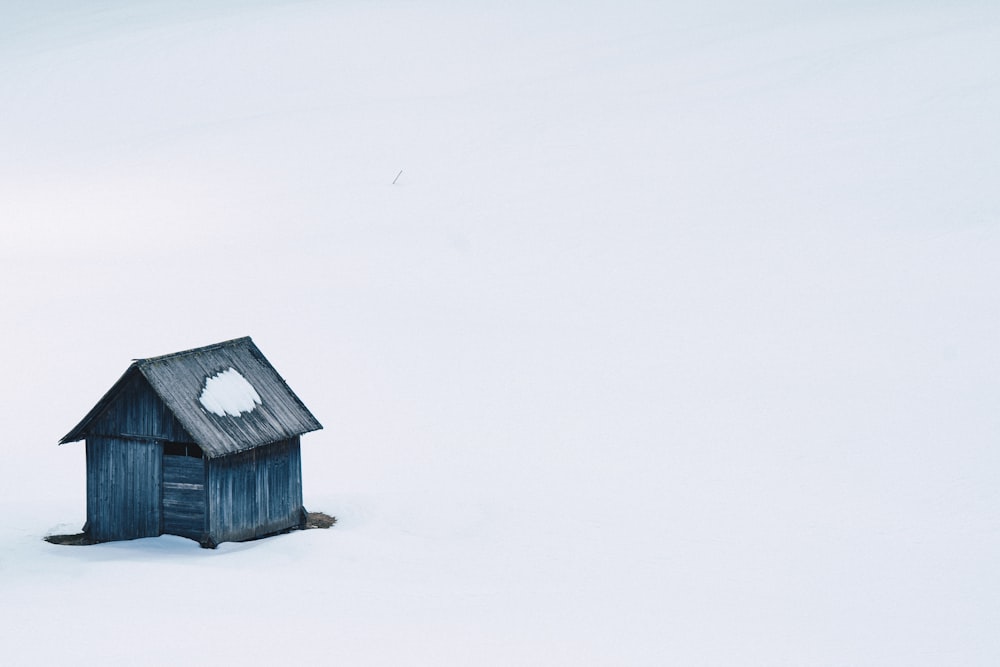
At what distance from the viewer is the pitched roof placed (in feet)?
92.7

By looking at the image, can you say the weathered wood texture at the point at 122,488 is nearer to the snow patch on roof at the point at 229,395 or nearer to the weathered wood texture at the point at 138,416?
the weathered wood texture at the point at 138,416

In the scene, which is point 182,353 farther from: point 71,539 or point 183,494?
point 71,539

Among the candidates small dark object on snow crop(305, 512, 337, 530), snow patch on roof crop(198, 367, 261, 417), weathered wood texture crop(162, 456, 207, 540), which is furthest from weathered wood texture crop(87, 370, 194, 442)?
small dark object on snow crop(305, 512, 337, 530)

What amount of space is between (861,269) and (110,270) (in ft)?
90.7

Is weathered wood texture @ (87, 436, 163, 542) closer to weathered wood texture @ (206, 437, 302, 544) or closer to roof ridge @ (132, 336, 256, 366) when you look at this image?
weathered wood texture @ (206, 437, 302, 544)

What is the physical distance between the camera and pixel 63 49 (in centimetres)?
10381

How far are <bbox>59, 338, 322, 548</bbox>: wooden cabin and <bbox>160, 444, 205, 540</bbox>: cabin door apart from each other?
0.8 inches

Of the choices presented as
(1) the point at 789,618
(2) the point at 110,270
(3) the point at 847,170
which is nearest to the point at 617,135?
(3) the point at 847,170

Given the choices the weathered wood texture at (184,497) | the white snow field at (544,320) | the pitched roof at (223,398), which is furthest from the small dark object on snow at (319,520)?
the weathered wood texture at (184,497)

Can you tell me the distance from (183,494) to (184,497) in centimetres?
6

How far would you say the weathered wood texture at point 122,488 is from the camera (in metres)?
28.9

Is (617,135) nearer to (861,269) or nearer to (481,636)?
(861,269)

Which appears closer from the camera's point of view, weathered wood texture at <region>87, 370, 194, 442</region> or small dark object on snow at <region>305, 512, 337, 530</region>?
weathered wood texture at <region>87, 370, 194, 442</region>

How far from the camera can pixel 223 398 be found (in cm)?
Answer: 2931
